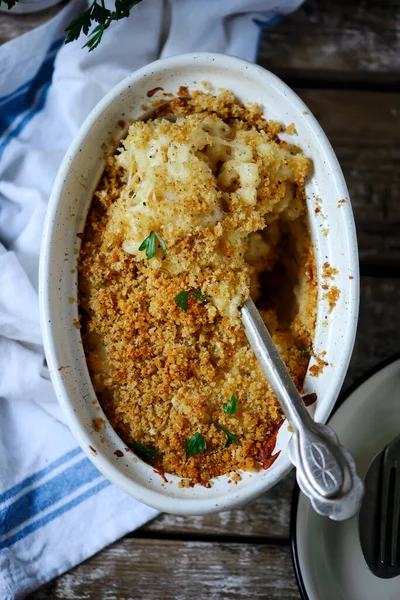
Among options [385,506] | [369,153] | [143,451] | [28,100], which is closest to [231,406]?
[143,451]

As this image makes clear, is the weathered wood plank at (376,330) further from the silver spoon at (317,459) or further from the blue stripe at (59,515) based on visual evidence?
the blue stripe at (59,515)

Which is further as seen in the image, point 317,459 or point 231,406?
point 231,406

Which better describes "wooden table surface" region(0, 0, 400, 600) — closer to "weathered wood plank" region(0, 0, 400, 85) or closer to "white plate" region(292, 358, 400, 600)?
"weathered wood plank" region(0, 0, 400, 85)

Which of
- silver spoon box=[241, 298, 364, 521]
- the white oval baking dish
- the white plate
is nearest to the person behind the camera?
silver spoon box=[241, 298, 364, 521]

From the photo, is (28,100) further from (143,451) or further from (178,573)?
(178,573)

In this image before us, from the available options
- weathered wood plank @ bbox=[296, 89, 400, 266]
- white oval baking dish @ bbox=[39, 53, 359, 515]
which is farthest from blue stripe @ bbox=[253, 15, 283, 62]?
white oval baking dish @ bbox=[39, 53, 359, 515]

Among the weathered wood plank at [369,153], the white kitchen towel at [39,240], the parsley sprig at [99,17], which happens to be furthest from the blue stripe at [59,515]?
the parsley sprig at [99,17]
